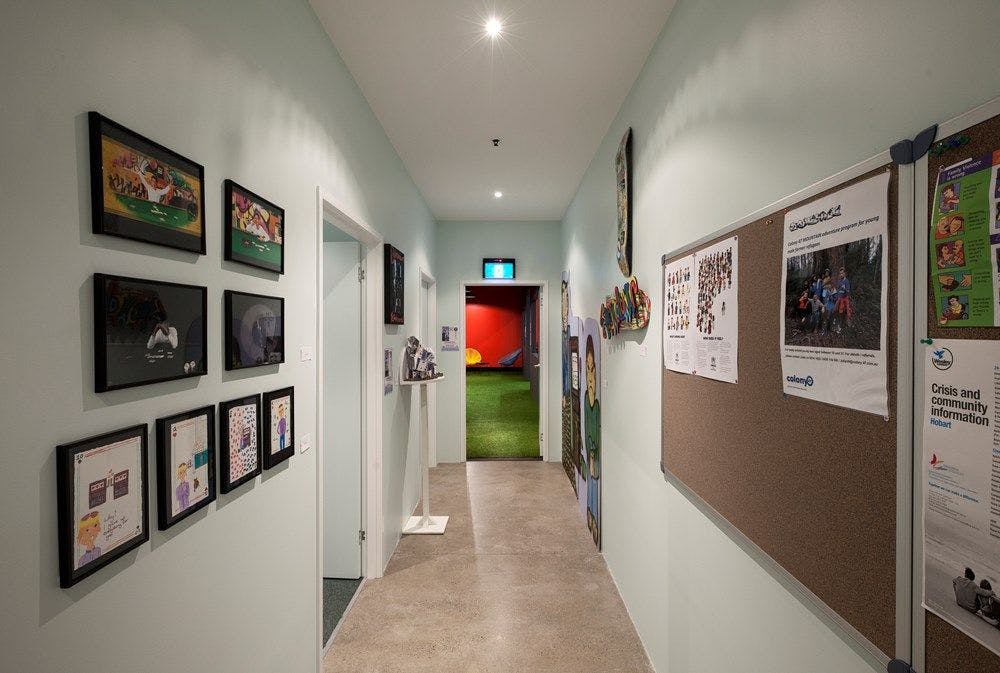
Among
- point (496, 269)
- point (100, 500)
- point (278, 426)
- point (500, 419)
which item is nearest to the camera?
point (100, 500)

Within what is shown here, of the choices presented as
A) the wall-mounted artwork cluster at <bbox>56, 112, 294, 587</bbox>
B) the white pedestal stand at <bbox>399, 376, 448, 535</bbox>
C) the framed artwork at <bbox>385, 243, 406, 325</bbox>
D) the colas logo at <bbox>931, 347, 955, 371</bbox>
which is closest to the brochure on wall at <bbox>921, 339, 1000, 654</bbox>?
the colas logo at <bbox>931, 347, 955, 371</bbox>

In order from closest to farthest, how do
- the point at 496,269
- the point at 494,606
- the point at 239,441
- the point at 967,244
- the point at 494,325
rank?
the point at 967,244, the point at 239,441, the point at 494,606, the point at 496,269, the point at 494,325

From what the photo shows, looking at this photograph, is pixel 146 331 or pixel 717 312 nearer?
pixel 146 331

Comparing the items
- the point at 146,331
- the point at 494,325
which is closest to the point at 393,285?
the point at 146,331

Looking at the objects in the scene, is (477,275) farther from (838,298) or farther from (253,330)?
(838,298)

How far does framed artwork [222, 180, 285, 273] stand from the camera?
128cm

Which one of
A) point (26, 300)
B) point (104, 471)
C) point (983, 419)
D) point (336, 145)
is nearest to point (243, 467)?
point (104, 471)

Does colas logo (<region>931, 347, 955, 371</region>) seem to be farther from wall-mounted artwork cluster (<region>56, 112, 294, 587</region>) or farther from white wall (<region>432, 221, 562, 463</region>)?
white wall (<region>432, 221, 562, 463</region>)

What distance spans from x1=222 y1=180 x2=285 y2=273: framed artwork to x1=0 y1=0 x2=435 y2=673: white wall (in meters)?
Answer: 0.03

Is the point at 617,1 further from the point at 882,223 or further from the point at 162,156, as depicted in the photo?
the point at 162,156

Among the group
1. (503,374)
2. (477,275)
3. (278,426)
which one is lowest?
(503,374)

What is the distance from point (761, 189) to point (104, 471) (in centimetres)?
162

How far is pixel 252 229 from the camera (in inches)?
55.1

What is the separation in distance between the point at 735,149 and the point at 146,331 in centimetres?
158
